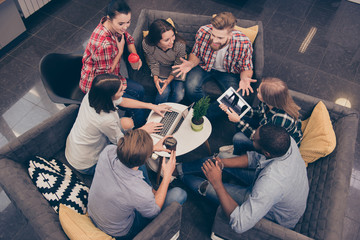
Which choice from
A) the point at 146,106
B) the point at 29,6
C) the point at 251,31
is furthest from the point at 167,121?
the point at 29,6

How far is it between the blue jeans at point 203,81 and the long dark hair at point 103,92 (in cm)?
119

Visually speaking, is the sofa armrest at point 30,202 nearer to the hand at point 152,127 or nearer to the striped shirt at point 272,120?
the hand at point 152,127

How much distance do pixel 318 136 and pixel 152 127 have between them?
1.39 metres

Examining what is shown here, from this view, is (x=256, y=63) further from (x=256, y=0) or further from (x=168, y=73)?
(x=256, y=0)

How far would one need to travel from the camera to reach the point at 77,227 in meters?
1.77

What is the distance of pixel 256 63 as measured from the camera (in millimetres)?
2922

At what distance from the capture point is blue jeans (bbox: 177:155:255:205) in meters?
2.34

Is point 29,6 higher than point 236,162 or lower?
higher

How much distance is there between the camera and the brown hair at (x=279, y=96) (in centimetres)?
228

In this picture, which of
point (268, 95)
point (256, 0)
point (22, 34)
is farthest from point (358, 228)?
point (22, 34)

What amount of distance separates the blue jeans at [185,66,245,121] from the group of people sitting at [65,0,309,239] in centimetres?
1

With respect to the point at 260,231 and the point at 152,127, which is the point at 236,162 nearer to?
the point at 260,231

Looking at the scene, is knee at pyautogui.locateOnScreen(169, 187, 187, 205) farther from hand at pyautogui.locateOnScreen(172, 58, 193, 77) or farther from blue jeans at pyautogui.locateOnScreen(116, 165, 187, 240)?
hand at pyautogui.locateOnScreen(172, 58, 193, 77)

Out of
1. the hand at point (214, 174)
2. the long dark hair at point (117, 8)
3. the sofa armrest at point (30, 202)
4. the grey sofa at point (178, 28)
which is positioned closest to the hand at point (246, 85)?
the grey sofa at point (178, 28)
